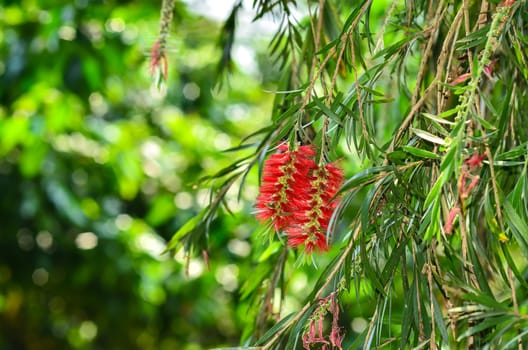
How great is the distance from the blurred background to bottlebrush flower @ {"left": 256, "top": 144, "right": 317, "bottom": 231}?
620mm

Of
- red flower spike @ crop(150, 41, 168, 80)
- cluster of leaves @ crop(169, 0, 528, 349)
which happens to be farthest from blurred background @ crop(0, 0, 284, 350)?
cluster of leaves @ crop(169, 0, 528, 349)

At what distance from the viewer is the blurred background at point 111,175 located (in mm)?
1663

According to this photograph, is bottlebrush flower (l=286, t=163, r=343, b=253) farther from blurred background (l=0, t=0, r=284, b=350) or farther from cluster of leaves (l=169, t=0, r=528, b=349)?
blurred background (l=0, t=0, r=284, b=350)

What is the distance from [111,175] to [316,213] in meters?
1.66

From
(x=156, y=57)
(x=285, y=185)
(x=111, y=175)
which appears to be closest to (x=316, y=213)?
(x=285, y=185)

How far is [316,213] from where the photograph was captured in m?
0.48

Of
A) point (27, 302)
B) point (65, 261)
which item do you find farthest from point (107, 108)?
point (27, 302)

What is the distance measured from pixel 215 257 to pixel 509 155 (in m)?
1.53

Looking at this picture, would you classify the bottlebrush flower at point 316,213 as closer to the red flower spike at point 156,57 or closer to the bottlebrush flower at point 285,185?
the bottlebrush flower at point 285,185

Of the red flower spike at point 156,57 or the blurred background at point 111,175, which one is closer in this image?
the red flower spike at point 156,57

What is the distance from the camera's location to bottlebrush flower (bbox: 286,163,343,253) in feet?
1.57

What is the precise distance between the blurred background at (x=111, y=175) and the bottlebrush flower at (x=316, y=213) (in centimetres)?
63

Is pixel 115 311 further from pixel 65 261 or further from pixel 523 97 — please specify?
pixel 523 97

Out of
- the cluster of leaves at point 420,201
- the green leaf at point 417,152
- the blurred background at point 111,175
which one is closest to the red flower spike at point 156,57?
the cluster of leaves at point 420,201
